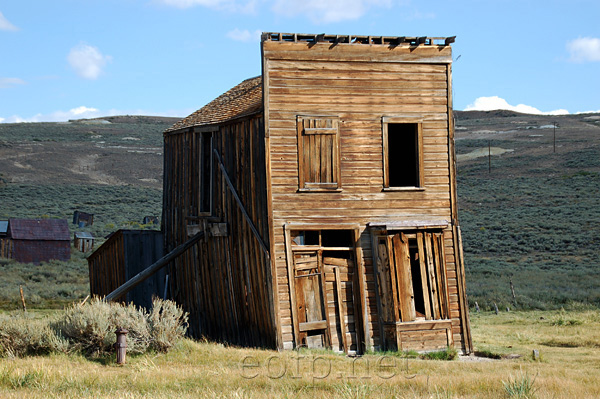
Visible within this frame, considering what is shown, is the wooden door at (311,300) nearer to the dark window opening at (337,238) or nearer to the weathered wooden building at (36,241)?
the dark window opening at (337,238)

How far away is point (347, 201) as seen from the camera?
51.5 feet

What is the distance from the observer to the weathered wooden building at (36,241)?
127 feet

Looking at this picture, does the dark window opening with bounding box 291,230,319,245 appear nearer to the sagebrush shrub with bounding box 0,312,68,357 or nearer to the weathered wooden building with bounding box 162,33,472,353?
the weathered wooden building with bounding box 162,33,472,353

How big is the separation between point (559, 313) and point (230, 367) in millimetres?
14562

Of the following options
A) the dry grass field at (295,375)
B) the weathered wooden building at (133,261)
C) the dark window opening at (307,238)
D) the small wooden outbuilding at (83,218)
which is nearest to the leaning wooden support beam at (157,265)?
the weathered wooden building at (133,261)

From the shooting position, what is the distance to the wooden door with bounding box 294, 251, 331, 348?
1524 centimetres

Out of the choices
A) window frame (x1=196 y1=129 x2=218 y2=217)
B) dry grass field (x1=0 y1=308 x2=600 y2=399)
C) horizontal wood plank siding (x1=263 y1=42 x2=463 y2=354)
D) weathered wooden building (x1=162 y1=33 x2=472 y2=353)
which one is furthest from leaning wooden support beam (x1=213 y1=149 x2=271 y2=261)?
dry grass field (x1=0 y1=308 x2=600 y2=399)

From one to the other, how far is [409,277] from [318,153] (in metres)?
3.33

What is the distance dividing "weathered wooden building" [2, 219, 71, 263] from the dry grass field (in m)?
28.1

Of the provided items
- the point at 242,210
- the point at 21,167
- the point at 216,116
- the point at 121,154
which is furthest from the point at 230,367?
the point at 121,154

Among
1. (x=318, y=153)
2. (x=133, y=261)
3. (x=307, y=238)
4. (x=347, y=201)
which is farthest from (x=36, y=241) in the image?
(x=347, y=201)

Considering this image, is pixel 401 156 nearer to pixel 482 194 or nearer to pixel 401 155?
pixel 401 155

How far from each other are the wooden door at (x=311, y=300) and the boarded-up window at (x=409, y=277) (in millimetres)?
1307

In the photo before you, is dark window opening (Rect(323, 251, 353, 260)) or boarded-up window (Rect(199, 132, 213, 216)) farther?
boarded-up window (Rect(199, 132, 213, 216))
